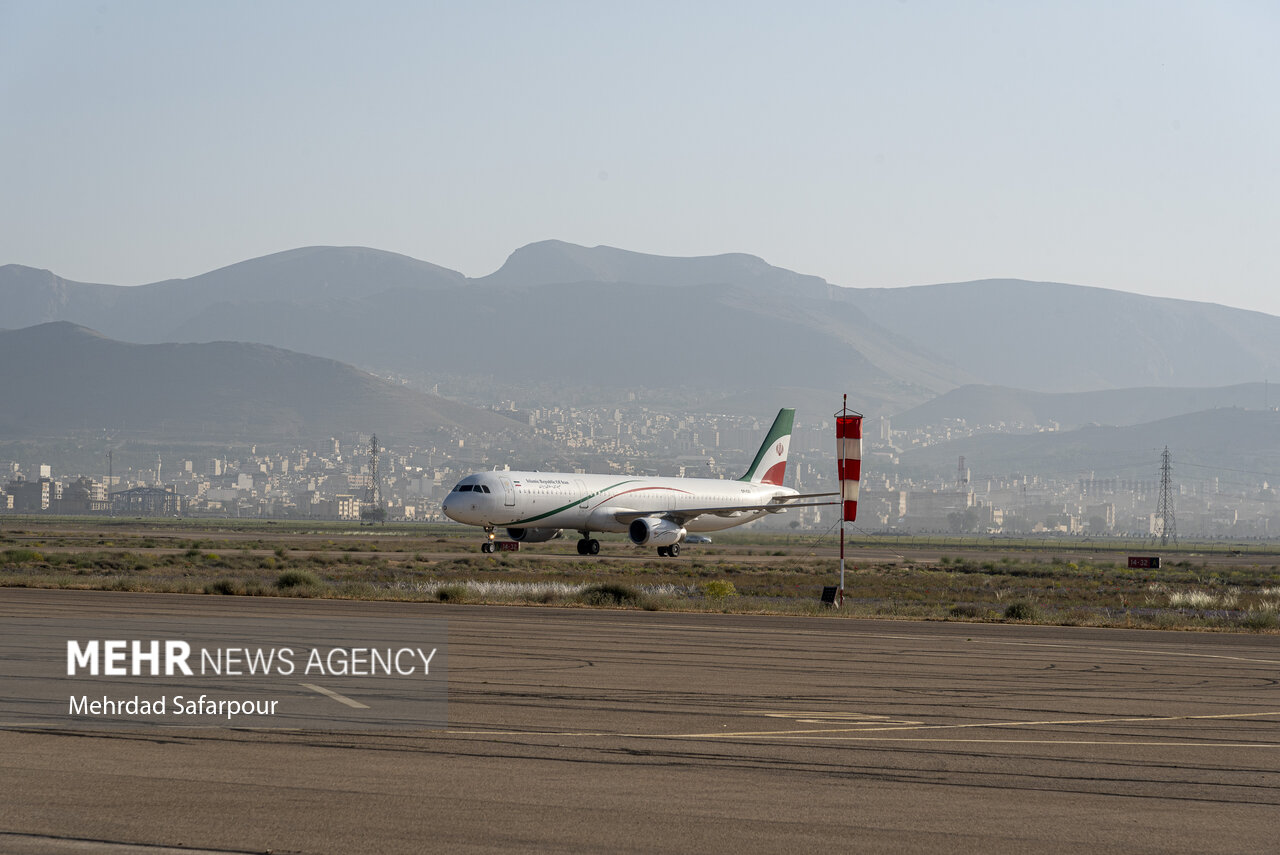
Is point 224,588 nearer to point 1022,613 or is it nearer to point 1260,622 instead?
point 1022,613

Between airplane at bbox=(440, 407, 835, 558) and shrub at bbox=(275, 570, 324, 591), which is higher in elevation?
airplane at bbox=(440, 407, 835, 558)

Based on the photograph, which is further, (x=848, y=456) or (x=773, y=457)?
(x=773, y=457)

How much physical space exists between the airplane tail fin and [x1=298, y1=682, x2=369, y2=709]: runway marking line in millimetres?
54896

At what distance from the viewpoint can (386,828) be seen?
8484 millimetres

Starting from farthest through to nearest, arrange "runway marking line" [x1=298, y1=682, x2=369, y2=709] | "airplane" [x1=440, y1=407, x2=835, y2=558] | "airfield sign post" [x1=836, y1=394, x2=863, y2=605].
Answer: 1. "airplane" [x1=440, y1=407, x2=835, y2=558]
2. "airfield sign post" [x1=836, y1=394, x2=863, y2=605]
3. "runway marking line" [x1=298, y1=682, x2=369, y2=709]

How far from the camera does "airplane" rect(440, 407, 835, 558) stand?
176ft

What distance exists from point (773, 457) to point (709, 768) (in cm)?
5971

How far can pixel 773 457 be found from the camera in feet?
230

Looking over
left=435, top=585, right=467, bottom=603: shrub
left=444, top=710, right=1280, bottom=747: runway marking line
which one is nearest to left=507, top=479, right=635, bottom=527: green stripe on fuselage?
left=435, top=585, right=467, bottom=603: shrub

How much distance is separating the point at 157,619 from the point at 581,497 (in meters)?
34.9

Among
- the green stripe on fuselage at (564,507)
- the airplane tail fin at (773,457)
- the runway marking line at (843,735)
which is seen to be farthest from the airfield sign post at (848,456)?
the airplane tail fin at (773,457)

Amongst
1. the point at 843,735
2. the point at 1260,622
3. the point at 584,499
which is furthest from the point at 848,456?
the point at 584,499

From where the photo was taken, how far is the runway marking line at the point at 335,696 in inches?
533

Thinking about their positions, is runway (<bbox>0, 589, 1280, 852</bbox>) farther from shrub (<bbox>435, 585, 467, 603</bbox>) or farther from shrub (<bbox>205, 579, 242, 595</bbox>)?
shrub (<bbox>205, 579, 242, 595</bbox>)
